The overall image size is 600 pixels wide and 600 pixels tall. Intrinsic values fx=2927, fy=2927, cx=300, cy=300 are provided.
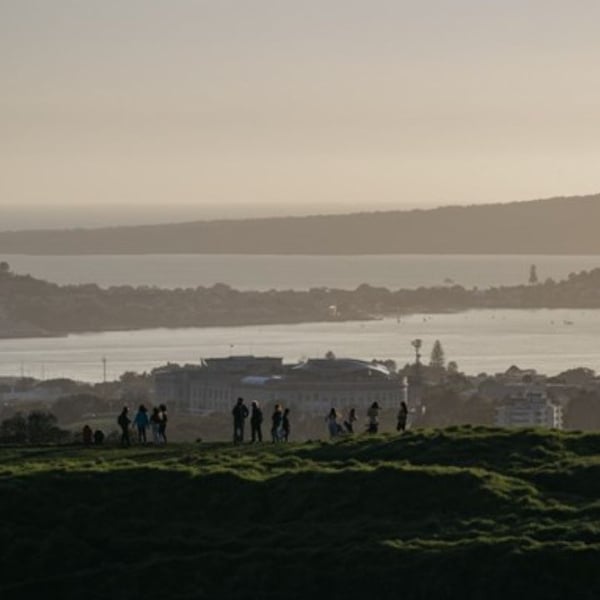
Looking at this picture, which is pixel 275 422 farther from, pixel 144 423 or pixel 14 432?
pixel 14 432

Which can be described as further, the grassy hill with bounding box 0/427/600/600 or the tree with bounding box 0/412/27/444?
the tree with bounding box 0/412/27/444

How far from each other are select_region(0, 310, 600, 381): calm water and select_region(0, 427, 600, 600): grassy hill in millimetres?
76355

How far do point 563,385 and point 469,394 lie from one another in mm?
3804

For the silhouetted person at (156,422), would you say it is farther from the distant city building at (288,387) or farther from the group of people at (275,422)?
the distant city building at (288,387)

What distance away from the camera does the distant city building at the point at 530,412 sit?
5855 cm

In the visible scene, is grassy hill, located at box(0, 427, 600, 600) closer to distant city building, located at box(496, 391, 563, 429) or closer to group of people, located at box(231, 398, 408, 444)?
group of people, located at box(231, 398, 408, 444)

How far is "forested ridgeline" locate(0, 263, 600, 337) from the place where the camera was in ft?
488


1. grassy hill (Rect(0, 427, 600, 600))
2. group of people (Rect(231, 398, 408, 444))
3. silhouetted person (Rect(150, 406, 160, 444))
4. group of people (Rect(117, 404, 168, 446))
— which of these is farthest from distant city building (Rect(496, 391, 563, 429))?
grassy hill (Rect(0, 427, 600, 600))

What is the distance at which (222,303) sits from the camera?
15812 centimetres

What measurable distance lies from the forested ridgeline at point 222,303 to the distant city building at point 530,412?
270 ft

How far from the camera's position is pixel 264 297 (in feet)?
529

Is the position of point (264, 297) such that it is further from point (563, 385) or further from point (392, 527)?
point (392, 527)

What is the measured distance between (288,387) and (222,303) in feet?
306

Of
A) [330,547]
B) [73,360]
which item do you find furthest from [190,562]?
[73,360]
